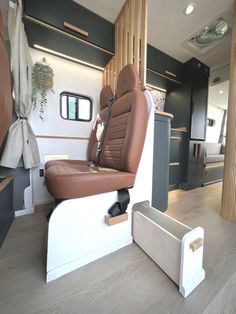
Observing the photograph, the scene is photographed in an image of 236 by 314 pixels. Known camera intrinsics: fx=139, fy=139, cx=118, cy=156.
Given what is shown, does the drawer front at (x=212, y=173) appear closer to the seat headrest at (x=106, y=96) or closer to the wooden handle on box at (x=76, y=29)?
the seat headrest at (x=106, y=96)

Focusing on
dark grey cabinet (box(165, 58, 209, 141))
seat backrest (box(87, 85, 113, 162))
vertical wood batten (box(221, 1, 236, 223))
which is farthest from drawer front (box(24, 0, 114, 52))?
dark grey cabinet (box(165, 58, 209, 141))

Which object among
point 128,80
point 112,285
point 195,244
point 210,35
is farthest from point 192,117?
point 112,285

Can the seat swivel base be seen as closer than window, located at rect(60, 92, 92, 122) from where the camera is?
Yes

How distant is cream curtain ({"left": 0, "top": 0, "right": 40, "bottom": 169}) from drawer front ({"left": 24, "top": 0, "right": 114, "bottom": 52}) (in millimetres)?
179

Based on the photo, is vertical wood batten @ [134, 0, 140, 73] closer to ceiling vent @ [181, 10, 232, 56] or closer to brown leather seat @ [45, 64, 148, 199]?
brown leather seat @ [45, 64, 148, 199]

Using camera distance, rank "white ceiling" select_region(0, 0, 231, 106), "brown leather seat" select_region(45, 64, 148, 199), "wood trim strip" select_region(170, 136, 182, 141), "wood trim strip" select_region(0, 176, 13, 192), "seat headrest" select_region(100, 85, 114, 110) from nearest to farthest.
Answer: "brown leather seat" select_region(45, 64, 148, 199) → "wood trim strip" select_region(0, 176, 13, 192) → "white ceiling" select_region(0, 0, 231, 106) → "seat headrest" select_region(100, 85, 114, 110) → "wood trim strip" select_region(170, 136, 182, 141)

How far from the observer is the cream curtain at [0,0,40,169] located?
1140 millimetres

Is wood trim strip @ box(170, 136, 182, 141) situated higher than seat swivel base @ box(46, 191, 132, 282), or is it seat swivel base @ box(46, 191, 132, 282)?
wood trim strip @ box(170, 136, 182, 141)

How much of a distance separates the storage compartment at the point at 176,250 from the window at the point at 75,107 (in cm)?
167

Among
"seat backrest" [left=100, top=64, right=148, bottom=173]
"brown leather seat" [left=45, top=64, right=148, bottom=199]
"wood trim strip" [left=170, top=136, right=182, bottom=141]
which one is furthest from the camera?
"wood trim strip" [left=170, top=136, right=182, bottom=141]

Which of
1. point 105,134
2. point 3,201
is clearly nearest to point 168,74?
point 105,134

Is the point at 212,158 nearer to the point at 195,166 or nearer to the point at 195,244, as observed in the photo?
the point at 195,166

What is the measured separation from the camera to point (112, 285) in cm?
70

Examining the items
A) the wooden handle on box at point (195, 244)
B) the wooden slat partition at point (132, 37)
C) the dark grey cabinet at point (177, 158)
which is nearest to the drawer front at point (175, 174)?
the dark grey cabinet at point (177, 158)
